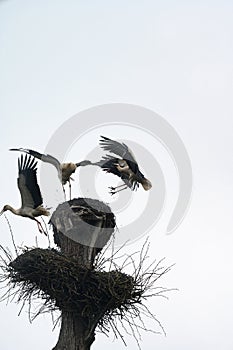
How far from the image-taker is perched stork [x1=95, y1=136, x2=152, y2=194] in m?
3.55

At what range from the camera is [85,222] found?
11.1ft

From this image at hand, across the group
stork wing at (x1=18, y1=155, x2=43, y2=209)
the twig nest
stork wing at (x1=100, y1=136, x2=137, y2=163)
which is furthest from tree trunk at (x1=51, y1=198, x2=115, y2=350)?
stork wing at (x1=100, y1=136, x2=137, y2=163)

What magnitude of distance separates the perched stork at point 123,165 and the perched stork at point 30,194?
0.37 metres

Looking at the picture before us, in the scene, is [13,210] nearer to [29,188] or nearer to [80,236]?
[29,188]

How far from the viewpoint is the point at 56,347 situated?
3.25m

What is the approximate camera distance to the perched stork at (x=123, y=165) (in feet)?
11.7

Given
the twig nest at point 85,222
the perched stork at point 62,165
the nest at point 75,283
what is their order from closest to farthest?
the nest at point 75,283
the twig nest at point 85,222
the perched stork at point 62,165

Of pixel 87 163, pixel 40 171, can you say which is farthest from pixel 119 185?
pixel 40 171

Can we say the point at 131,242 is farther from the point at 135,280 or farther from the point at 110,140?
the point at 110,140

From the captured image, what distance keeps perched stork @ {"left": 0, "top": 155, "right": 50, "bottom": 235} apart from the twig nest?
0.36ft

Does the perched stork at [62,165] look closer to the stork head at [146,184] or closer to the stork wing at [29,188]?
the stork wing at [29,188]

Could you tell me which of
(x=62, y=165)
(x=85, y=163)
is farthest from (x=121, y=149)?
(x=62, y=165)

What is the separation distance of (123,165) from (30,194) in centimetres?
53

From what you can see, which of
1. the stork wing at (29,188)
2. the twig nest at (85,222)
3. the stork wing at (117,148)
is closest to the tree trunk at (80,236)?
the twig nest at (85,222)
